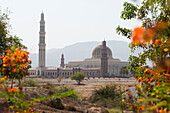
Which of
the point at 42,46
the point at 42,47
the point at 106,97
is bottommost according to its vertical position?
the point at 106,97

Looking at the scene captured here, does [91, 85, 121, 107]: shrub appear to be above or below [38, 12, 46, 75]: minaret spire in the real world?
below

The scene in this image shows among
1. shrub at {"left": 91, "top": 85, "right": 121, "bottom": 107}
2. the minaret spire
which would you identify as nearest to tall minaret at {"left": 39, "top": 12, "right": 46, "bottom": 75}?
the minaret spire

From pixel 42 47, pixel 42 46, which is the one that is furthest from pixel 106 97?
pixel 42 46

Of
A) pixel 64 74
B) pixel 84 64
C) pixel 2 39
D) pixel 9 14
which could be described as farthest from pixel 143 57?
pixel 84 64

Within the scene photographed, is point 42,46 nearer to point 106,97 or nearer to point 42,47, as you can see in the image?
point 42,47

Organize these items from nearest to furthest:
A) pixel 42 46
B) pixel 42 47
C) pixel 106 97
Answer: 1. pixel 106 97
2. pixel 42 47
3. pixel 42 46

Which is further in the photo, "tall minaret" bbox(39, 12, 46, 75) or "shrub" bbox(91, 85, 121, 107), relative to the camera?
"tall minaret" bbox(39, 12, 46, 75)

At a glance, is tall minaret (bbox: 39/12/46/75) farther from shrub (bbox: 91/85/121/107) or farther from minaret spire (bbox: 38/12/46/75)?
shrub (bbox: 91/85/121/107)

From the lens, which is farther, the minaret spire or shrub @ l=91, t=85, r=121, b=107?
the minaret spire

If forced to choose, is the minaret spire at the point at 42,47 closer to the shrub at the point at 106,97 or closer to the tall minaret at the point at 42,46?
the tall minaret at the point at 42,46

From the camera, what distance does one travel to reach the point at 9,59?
388 cm

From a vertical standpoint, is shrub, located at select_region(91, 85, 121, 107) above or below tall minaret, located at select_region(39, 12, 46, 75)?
below

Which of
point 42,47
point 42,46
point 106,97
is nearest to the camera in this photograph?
point 106,97

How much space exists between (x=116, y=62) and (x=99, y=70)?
24.9 m
